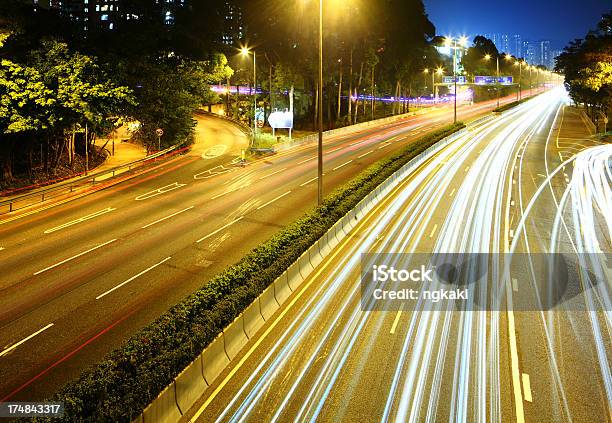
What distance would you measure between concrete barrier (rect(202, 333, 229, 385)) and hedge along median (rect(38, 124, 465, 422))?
0.53 ft

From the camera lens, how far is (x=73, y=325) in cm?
1391

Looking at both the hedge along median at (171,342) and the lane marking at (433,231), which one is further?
the lane marking at (433,231)

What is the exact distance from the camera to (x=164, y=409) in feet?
31.1

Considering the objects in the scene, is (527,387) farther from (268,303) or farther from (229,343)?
(268,303)

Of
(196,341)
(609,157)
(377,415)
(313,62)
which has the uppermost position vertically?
(313,62)

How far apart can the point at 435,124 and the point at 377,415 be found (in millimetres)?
67290

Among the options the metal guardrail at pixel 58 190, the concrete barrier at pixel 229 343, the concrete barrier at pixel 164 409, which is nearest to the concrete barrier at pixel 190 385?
the concrete barrier at pixel 229 343

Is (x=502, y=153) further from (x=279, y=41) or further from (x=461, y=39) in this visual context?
(x=279, y=41)

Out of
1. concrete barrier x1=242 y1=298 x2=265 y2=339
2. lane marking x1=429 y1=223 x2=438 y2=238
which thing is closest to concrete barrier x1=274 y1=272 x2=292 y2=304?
concrete barrier x1=242 y1=298 x2=265 y2=339

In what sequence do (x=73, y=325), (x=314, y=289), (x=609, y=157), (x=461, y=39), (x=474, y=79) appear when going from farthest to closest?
1. (x=474, y=79)
2. (x=461, y=39)
3. (x=609, y=157)
4. (x=314, y=289)
5. (x=73, y=325)

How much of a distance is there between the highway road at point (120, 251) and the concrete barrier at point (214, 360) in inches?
123

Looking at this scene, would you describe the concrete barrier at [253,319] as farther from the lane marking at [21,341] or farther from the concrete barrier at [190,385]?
the lane marking at [21,341]

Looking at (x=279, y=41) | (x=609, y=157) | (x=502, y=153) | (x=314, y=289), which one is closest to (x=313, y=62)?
(x=279, y=41)

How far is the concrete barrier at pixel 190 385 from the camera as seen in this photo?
32.8 ft
